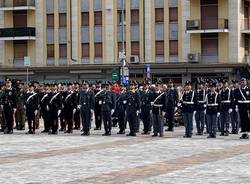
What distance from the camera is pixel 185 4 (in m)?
57.6

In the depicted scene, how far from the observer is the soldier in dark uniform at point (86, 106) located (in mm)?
25188

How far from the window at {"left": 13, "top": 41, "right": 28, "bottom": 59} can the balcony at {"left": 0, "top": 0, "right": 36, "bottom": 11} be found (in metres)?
3.28

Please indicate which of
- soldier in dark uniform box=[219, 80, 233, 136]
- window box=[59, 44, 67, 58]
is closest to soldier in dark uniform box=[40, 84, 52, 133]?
soldier in dark uniform box=[219, 80, 233, 136]

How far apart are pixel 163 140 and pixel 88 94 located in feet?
14.6

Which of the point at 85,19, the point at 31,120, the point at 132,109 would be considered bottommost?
the point at 31,120

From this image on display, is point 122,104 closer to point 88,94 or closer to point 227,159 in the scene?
point 88,94

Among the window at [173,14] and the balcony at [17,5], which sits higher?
the balcony at [17,5]

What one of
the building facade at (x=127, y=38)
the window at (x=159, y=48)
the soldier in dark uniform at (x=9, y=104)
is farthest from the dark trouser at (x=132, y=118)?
the window at (x=159, y=48)

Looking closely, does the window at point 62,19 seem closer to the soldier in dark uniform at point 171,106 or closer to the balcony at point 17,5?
the balcony at point 17,5

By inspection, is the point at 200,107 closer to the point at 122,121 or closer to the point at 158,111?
the point at 158,111

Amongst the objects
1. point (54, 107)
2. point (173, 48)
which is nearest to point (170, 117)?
point (54, 107)

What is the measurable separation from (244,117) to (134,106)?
13.9ft

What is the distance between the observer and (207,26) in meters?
56.8

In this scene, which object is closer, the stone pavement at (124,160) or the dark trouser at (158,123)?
the stone pavement at (124,160)
